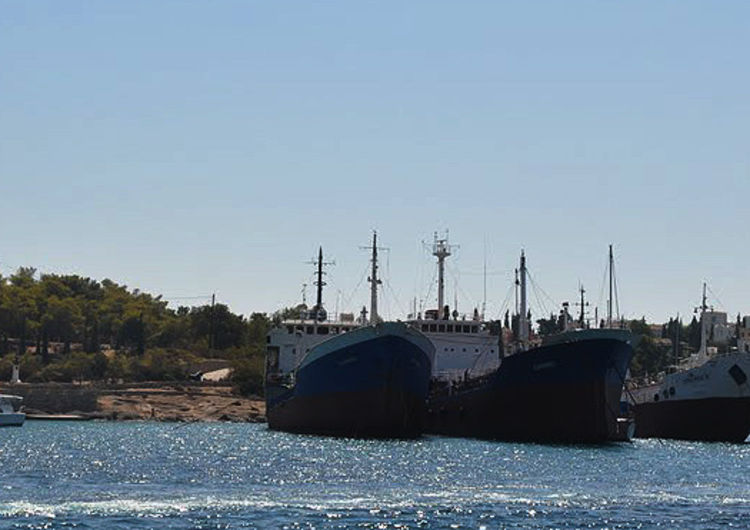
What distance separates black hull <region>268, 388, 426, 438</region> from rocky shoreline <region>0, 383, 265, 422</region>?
59086 mm

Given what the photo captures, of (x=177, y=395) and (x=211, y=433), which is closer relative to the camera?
(x=211, y=433)

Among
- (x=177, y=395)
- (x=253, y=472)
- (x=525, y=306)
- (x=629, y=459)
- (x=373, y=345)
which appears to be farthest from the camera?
(x=177, y=395)

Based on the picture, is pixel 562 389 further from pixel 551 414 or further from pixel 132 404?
pixel 132 404

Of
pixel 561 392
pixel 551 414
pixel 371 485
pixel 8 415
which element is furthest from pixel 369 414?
pixel 8 415

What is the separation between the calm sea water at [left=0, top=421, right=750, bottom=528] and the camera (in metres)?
49.2

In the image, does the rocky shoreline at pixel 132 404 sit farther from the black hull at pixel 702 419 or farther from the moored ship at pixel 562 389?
the moored ship at pixel 562 389

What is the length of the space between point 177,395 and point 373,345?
76.6 metres

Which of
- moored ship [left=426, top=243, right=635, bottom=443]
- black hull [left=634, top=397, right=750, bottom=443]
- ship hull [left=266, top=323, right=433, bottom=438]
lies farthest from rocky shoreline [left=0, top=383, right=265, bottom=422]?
moored ship [left=426, top=243, right=635, bottom=443]

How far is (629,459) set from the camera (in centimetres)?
8044

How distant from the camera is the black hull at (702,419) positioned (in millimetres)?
108062

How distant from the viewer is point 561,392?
9062cm

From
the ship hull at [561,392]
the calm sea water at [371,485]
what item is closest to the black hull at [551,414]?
the ship hull at [561,392]

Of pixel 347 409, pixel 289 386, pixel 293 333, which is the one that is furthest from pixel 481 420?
pixel 293 333

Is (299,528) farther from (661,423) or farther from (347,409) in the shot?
(661,423)
